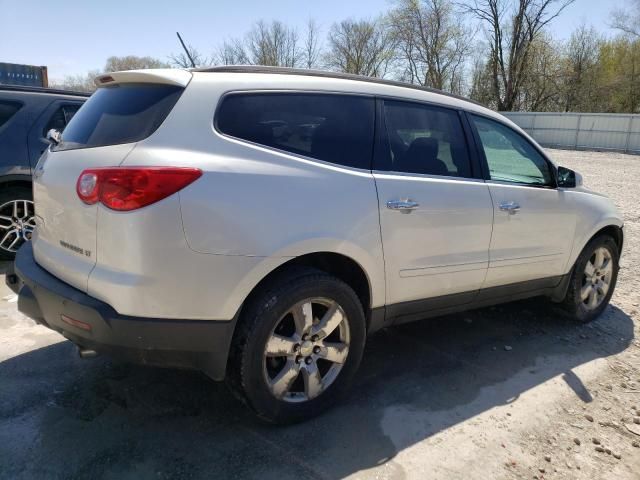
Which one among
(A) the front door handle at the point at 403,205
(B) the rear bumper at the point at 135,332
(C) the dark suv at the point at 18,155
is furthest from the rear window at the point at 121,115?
(C) the dark suv at the point at 18,155

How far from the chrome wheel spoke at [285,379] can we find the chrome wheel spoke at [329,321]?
212 mm

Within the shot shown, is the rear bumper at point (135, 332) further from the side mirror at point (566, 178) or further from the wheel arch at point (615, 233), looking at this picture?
the wheel arch at point (615, 233)

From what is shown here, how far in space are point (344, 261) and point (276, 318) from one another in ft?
1.76

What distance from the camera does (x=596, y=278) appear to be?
453 centimetres

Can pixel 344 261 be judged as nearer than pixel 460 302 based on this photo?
Yes

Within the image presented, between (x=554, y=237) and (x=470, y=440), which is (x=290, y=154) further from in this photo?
(x=554, y=237)

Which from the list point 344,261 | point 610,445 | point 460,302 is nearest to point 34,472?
point 344,261

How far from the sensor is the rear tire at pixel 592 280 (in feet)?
14.3

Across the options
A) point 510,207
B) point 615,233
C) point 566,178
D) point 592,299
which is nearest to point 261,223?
point 510,207

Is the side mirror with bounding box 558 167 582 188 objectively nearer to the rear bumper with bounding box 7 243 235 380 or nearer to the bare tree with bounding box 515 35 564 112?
the rear bumper with bounding box 7 243 235 380

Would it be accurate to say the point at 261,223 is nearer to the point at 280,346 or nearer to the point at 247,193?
the point at 247,193

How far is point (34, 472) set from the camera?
229cm

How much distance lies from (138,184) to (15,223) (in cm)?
381

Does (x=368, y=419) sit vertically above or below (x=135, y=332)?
below
